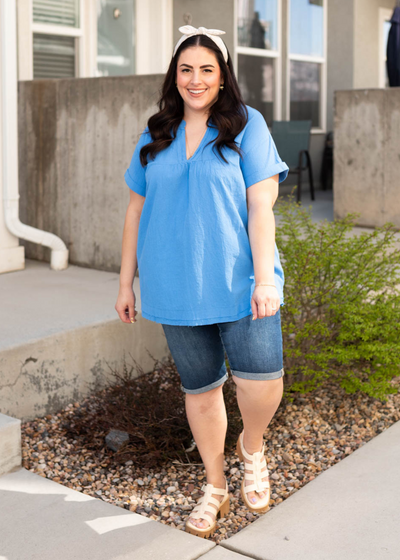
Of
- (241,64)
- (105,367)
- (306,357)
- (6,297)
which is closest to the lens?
(306,357)

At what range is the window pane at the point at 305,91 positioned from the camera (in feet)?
30.2

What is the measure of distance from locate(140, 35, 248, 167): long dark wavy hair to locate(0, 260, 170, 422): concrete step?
1522 mm

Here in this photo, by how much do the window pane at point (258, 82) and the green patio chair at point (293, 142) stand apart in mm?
480

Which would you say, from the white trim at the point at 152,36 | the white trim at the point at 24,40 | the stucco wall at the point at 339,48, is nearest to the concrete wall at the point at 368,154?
the white trim at the point at 152,36

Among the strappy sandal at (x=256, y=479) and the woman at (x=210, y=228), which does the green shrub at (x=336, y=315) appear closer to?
the strappy sandal at (x=256, y=479)

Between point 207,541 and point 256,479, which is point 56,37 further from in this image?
point 207,541

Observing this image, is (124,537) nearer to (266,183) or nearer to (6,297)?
(266,183)

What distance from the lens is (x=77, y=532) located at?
2.35 metres

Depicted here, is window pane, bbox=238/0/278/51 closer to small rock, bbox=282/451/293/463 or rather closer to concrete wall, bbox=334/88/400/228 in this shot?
concrete wall, bbox=334/88/400/228

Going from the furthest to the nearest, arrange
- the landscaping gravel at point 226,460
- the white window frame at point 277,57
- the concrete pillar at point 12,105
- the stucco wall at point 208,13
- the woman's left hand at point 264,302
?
the white window frame at point 277,57 → the stucco wall at point 208,13 → the concrete pillar at point 12,105 → the landscaping gravel at point 226,460 → the woman's left hand at point 264,302

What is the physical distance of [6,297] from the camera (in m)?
4.39

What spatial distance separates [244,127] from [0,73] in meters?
3.16

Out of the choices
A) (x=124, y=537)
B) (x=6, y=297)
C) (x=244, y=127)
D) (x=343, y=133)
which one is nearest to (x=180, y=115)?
(x=244, y=127)

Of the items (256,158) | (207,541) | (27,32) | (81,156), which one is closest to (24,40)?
(27,32)
